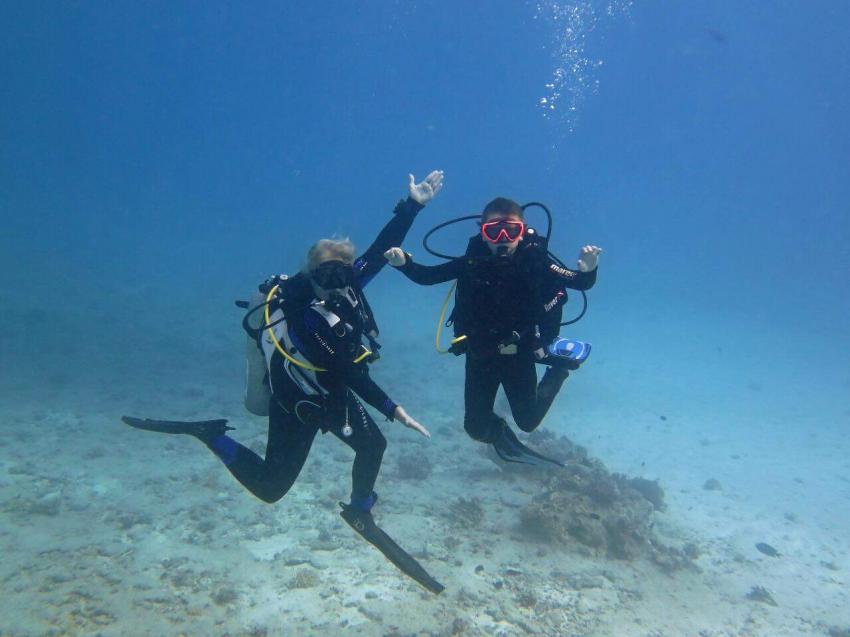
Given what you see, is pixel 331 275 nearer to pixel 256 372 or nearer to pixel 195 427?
pixel 256 372

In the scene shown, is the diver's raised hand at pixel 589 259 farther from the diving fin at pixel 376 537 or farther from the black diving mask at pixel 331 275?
the diving fin at pixel 376 537

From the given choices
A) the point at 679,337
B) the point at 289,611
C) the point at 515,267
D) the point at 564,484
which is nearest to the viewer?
the point at 515,267

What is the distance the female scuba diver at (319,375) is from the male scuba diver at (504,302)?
758mm

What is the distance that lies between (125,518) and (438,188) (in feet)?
31.3

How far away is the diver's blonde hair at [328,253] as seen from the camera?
17.4 feet

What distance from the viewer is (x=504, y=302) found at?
5898mm

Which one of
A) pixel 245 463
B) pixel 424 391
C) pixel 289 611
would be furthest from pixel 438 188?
pixel 424 391

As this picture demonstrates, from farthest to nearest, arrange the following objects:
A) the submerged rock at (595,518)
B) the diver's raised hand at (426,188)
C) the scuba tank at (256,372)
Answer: the submerged rock at (595,518) < the diver's raised hand at (426,188) < the scuba tank at (256,372)

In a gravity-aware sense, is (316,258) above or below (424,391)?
below

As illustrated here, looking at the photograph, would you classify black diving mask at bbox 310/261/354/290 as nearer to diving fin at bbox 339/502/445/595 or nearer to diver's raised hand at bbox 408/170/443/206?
diver's raised hand at bbox 408/170/443/206

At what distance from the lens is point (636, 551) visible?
11289mm

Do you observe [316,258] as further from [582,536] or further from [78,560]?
[582,536]

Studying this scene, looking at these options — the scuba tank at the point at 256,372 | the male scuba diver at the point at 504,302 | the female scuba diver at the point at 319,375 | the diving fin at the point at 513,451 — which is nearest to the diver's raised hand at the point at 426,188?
the female scuba diver at the point at 319,375

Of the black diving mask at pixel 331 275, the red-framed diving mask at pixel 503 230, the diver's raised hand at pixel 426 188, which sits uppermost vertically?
the diver's raised hand at pixel 426 188
